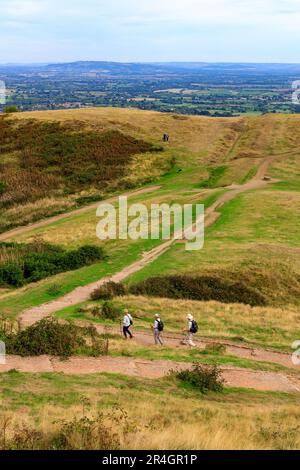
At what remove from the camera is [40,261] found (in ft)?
113

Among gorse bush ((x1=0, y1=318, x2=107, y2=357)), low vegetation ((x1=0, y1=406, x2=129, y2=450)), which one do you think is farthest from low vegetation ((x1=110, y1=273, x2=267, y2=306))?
low vegetation ((x1=0, y1=406, x2=129, y2=450))

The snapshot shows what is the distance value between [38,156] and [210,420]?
5547 cm

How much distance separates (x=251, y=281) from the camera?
3055cm

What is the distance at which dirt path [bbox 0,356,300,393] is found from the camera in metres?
19.0

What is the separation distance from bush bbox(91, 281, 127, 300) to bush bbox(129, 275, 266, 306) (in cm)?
68

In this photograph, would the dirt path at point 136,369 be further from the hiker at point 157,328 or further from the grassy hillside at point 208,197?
the grassy hillside at point 208,197

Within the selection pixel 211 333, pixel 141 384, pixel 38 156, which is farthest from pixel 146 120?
pixel 141 384

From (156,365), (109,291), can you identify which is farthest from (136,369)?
(109,291)

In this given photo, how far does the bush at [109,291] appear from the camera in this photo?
28.6 m

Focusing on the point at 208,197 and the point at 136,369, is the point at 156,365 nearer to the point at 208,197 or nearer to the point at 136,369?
the point at 136,369

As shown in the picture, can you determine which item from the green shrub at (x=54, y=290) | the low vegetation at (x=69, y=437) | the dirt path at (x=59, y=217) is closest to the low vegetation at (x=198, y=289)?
the green shrub at (x=54, y=290)

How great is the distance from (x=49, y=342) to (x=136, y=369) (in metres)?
3.61

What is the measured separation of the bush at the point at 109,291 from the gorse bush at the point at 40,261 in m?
5.51
